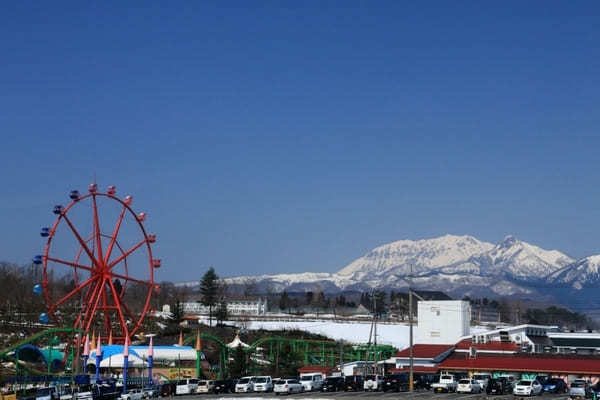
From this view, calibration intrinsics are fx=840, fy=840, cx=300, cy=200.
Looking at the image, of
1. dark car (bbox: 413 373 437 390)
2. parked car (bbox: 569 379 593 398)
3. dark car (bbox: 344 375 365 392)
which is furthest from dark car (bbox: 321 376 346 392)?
parked car (bbox: 569 379 593 398)

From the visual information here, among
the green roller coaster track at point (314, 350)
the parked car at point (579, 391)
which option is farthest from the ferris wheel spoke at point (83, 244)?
the parked car at point (579, 391)

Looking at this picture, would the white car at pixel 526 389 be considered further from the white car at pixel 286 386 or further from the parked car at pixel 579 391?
the white car at pixel 286 386

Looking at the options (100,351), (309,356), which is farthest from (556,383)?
(309,356)

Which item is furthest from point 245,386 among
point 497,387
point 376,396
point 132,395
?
point 497,387

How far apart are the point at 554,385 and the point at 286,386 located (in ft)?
64.8

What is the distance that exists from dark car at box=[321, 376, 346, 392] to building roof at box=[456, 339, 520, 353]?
75.2 ft

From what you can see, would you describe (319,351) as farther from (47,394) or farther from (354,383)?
(47,394)

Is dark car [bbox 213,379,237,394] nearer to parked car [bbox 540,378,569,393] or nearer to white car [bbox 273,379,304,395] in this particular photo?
white car [bbox 273,379,304,395]

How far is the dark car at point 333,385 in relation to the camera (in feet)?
206

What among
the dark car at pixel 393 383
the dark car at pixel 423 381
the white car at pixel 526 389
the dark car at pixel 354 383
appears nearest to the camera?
the white car at pixel 526 389

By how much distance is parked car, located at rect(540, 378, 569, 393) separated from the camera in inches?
2410

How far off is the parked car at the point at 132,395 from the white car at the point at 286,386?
963 cm

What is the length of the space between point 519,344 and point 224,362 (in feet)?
99.5

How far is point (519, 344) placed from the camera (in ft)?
277
